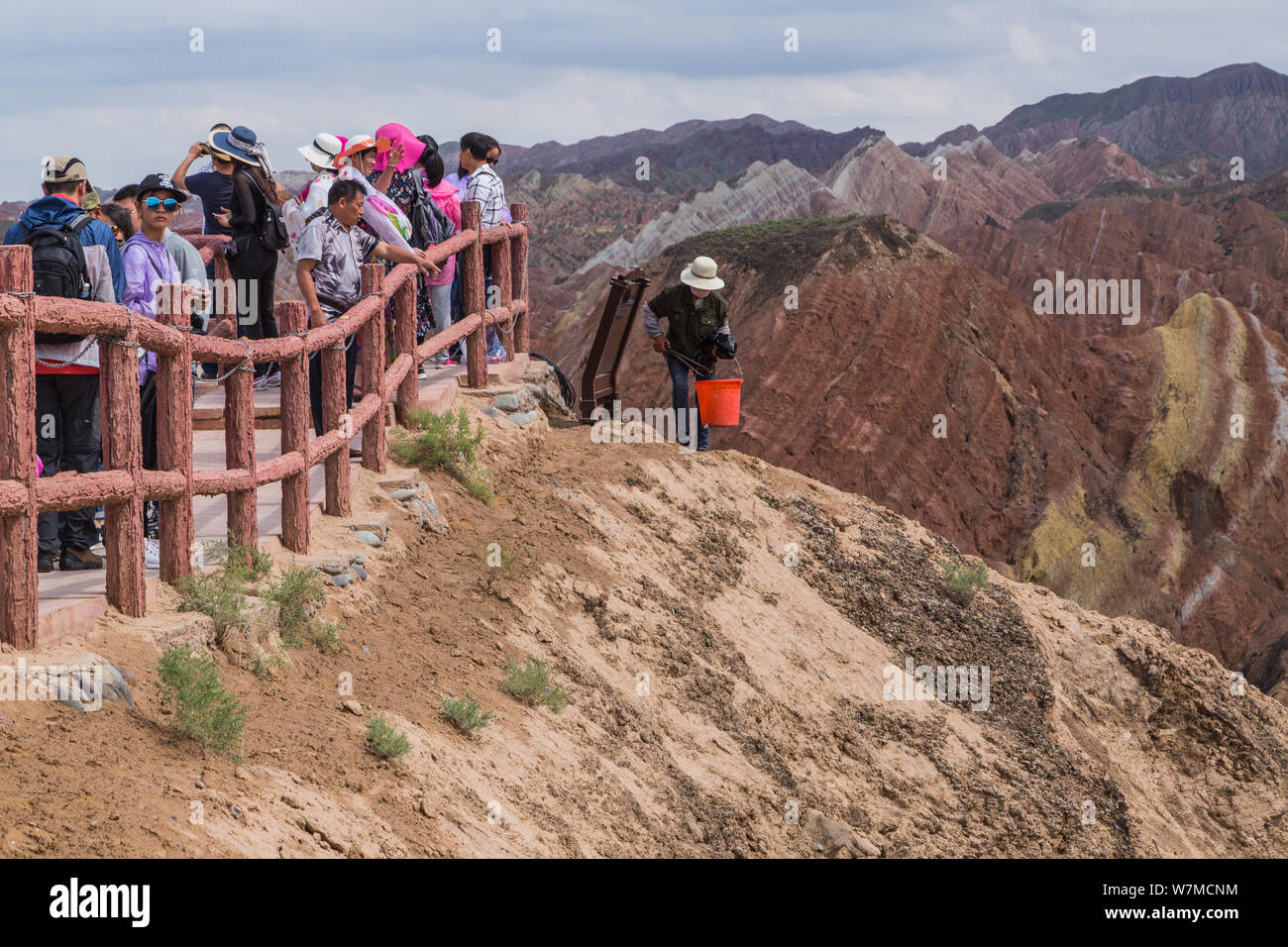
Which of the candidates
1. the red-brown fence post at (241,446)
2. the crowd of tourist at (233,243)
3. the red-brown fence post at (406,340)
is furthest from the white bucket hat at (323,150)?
the red-brown fence post at (241,446)

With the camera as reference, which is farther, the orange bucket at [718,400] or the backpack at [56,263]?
the orange bucket at [718,400]

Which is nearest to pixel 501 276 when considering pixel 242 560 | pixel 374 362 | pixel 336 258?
pixel 336 258

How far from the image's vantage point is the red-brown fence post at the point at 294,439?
7301 mm

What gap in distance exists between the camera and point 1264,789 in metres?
12.6

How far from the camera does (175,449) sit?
607 cm

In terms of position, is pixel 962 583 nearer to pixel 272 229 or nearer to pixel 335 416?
pixel 335 416

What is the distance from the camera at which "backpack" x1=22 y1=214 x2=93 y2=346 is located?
5.90 metres

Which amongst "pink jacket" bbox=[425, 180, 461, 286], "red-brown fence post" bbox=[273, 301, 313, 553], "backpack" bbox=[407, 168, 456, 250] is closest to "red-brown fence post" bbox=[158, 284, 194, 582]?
"red-brown fence post" bbox=[273, 301, 313, 553]

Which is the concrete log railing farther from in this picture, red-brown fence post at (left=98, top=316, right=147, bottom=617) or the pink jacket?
the pink jacket

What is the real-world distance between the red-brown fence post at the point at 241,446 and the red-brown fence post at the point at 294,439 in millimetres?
500

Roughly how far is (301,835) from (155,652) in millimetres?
1224

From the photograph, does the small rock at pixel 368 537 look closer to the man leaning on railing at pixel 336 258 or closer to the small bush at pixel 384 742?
the man leaning on railing at pixel 336 258

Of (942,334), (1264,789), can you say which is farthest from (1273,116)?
(1264,789)

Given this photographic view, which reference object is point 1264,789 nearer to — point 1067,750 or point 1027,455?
point 1067,750
